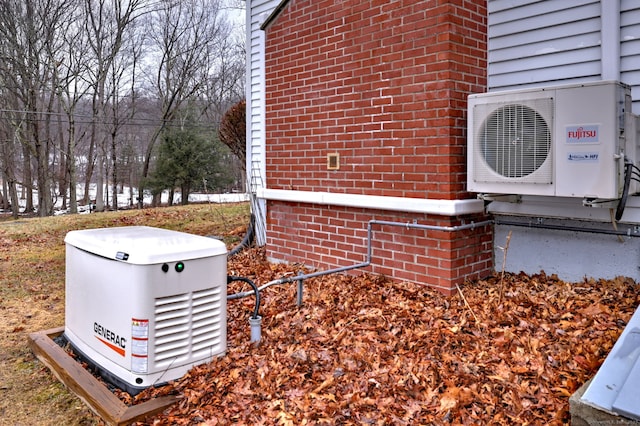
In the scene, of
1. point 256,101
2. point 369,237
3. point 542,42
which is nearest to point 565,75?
point 542,42

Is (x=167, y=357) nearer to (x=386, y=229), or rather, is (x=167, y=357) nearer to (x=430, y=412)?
(x=430, y=412)

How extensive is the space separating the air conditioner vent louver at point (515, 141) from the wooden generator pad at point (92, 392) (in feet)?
8.70

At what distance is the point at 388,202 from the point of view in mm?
4332

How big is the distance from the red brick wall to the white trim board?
72 mm

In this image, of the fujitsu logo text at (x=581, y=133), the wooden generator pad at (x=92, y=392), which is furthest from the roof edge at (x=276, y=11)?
the wooden generator pad at (x=92, y=392)

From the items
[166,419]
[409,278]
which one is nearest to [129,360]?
[166,419]

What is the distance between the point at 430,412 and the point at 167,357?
1531mm

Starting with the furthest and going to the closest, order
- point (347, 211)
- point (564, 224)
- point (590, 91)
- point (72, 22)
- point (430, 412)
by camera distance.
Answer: point (72, 22)
point (347, 211)
point (564, 224)
point (590, 91)
point (430, 412)

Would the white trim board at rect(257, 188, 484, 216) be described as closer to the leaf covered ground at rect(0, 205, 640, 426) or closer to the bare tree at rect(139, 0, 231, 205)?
the leaf covered ground at rect(0, 205, 640, 426)

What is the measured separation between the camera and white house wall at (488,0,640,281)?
3635 mm

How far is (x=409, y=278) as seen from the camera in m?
4.29

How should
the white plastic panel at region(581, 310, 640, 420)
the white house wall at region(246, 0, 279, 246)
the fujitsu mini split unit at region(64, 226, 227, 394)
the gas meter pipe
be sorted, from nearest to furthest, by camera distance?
1. the white plastic panel at region(581, 310, 640, 420)
2. the fujitsu mini split unit at region(64, 226, 227, 394)
3. the gas meter pipe
4. the white house wall at region(246, 0, 279, 246)

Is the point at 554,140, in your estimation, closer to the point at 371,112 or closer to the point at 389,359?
the point at 371,112

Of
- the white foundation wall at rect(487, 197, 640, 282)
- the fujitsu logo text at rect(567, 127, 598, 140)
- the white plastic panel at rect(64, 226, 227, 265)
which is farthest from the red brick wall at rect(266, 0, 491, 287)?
the white plastic panel at rect(64, 226, 227, 265)
